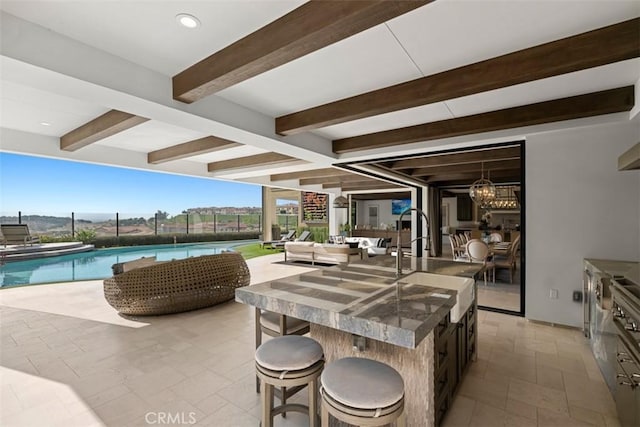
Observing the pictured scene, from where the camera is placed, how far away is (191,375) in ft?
7.96

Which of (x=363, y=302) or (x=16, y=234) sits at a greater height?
(x=363, y=302)

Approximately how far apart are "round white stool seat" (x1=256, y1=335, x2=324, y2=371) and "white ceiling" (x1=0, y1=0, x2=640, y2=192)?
6.59ft

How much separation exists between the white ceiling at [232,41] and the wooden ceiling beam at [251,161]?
181 centimetres

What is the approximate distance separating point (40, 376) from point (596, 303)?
4.93m

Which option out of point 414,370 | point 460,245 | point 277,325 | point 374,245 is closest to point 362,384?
point 414,370

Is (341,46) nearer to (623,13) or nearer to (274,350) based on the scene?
(623,13)

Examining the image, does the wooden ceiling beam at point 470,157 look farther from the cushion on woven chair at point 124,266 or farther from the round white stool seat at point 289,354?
the cushion on woven chair at point 124,266

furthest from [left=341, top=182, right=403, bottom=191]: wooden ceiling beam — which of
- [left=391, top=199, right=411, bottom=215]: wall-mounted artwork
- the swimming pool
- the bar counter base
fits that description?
the bar counter base

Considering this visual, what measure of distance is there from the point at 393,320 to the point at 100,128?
4107 mm

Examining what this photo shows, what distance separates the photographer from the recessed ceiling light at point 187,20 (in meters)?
1.70

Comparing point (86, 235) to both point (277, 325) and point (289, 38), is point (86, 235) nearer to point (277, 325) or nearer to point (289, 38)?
point (277, 325)

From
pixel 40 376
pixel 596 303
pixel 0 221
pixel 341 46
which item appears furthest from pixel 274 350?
pixel 0 221

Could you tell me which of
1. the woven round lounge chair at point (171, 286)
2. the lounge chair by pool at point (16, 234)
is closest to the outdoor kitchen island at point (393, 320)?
the woven round lounge chair at point (171, 286)

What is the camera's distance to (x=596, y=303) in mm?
2447
